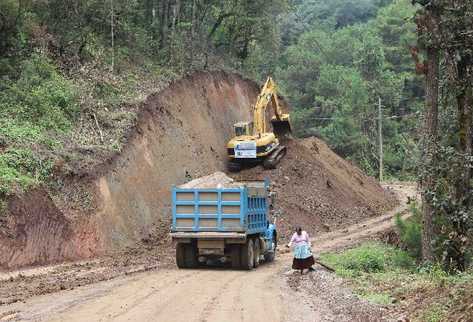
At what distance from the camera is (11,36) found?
1189 inches

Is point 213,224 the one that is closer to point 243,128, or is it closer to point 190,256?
point 190,256

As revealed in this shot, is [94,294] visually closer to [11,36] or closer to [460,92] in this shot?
[460,92]

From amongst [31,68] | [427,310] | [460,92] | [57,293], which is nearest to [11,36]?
[31,68]

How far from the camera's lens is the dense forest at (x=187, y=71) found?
1839 centimetres

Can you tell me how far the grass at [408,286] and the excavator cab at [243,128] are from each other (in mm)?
15215

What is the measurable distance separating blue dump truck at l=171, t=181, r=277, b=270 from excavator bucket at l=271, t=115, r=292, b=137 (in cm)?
2122

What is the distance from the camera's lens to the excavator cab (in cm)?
3709

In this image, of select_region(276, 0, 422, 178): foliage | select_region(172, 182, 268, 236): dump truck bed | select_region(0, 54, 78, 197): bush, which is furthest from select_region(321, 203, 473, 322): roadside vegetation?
select_region(276, 0, 422, 178): foliage

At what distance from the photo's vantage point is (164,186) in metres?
31.5

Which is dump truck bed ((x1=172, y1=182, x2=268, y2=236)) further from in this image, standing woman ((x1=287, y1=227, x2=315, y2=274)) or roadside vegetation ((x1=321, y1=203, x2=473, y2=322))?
roadside vegetation ((x1=321, y1=203, x2=473, y2=322))

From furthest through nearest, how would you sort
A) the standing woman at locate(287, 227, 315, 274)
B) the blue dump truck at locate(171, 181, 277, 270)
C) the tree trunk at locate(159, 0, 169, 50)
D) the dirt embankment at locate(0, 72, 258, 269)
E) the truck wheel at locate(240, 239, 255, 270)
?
the tree trunk at locate(159, 0, 169, 50), the dirt embankment at locate(0, 72, 258, 269), the truck wheel at locate(240, 239, 255, 270), the blue dump truck at locate(171, 181, 277, 270), the standing woman at locate(287, 227, 315, 274)

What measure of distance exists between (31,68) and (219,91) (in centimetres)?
1665

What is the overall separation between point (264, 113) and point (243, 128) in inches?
57.9

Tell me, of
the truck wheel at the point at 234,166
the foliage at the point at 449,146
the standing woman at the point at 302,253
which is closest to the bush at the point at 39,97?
the truck wheel at the point at 234,166
